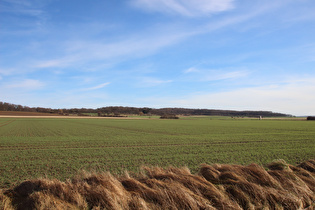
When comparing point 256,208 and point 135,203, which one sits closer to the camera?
point 135,203

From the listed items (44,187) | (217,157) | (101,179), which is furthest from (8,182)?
(217,157)

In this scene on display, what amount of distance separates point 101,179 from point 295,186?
591cm

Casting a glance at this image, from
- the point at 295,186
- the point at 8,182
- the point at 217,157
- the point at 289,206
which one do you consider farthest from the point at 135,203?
the point at 217,157

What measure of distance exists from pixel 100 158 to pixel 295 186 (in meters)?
11.3

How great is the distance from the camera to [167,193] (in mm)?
5836

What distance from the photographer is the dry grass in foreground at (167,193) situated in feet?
17.7

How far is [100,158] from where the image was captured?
14.6 metres

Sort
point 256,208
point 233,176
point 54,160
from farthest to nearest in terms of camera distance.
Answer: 1. point 54,160
2. point 233,176
3. point 256,208

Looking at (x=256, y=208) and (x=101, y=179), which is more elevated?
(x=101, y=179)

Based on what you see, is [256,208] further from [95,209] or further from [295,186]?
[95,209]

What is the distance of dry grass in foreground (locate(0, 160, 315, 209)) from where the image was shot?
540 cm

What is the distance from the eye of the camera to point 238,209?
544 cm

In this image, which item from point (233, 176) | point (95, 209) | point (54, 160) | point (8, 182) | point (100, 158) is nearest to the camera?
point (95, 209)

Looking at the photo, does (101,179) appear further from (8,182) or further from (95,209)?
(8,182)
